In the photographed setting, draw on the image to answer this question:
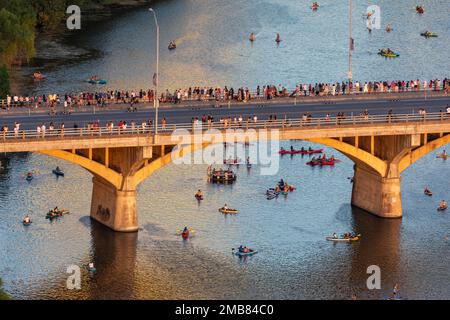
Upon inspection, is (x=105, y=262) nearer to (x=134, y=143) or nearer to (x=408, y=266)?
(x=134, y=143)

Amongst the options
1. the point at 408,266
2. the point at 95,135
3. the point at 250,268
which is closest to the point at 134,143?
the point at 95,135
